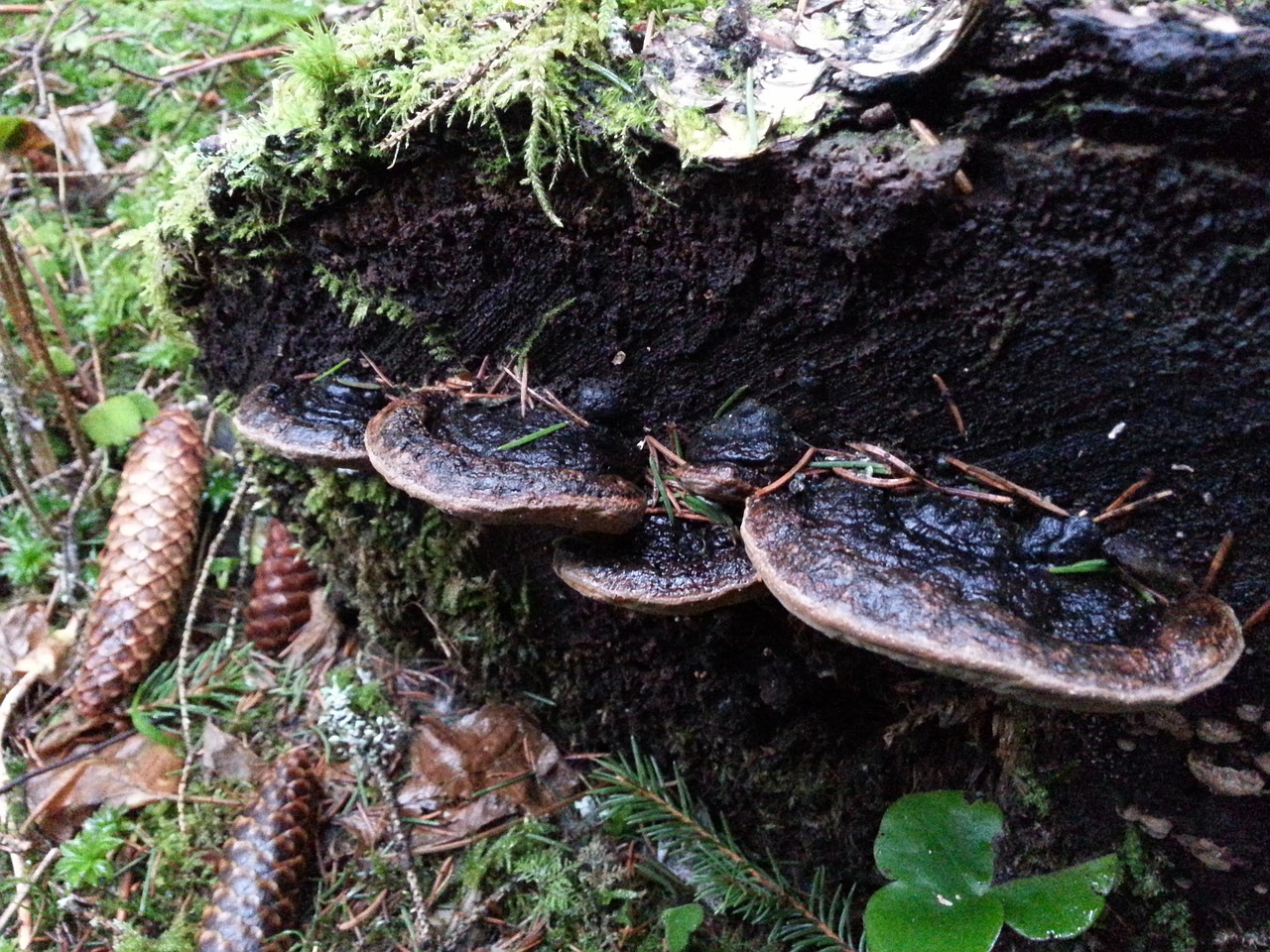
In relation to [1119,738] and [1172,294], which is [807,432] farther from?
[1119,738]

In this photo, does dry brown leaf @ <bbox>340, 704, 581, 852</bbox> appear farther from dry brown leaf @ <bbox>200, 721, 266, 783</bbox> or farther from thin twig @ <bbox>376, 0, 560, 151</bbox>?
thin twig @ <bbox>376, 0, 560, 151</bbox>

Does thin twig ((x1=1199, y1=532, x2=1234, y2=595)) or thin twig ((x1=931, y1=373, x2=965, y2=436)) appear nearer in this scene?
thin twig ((x1=1199, y1=532, x2=1234, y2=595))

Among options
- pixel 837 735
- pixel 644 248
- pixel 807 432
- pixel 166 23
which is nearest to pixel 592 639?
pixel 837 735

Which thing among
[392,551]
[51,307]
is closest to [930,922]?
[392,551]

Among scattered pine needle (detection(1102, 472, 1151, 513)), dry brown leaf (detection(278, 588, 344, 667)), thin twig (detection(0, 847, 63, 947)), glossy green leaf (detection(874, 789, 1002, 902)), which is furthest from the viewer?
dry brown leaf (detection(278, 588, 344, 667))

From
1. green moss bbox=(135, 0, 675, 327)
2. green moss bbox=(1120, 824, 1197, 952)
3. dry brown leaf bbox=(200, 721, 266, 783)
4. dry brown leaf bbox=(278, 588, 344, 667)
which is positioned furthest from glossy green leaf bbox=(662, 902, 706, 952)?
green moss bbox=(135, 0, 675, 327)

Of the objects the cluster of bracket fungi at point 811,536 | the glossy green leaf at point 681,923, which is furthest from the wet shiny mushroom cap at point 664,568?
the glossy green leaf at point 681,923

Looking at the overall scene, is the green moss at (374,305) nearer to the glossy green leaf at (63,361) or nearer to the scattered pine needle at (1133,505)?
the scattered pine needle at (1133,505)
